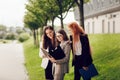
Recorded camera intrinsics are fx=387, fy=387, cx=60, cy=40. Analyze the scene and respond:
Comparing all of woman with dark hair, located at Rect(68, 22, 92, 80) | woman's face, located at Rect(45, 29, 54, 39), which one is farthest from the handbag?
woman's face, located at Rect(45, 29, 54, 39)

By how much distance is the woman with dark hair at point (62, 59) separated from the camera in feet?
29.1

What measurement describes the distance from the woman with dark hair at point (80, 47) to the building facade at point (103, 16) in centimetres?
3574

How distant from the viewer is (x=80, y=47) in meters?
8.61

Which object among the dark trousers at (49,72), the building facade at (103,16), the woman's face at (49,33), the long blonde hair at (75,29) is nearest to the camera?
the long blonde hair at (75,29)

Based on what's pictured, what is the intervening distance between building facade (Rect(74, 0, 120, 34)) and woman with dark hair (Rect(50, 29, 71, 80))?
35485mm

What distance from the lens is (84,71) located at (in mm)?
8578

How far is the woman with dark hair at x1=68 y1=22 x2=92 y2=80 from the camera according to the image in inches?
335

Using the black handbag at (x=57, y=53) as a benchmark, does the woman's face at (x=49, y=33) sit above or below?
above

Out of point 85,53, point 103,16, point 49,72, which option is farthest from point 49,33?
point 103,16

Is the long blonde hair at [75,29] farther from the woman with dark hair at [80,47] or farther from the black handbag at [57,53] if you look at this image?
the black handbag at [57,53]

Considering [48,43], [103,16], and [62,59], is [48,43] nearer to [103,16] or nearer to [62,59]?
[62,59]

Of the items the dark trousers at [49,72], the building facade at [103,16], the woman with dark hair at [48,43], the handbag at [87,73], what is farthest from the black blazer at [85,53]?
the building facade at [103,16]

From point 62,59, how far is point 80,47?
555mm

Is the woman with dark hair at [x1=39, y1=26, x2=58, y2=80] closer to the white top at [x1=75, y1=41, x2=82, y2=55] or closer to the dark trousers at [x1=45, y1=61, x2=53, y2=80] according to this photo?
the dark trousers at [x1=45, y1=61, x2=53, y2=80]
